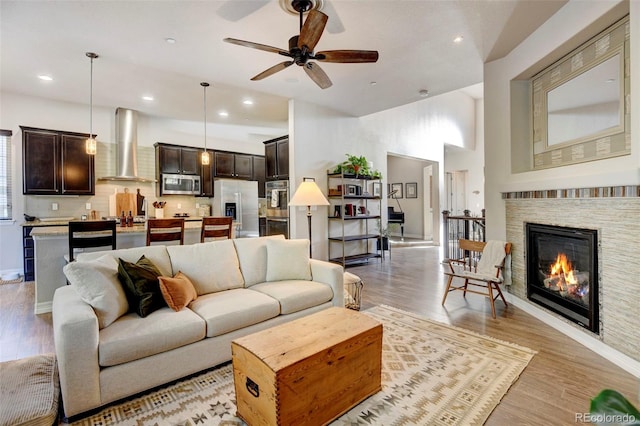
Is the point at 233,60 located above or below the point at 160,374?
above

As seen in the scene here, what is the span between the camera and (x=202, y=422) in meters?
1.78

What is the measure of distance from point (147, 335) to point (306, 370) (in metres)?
1.10


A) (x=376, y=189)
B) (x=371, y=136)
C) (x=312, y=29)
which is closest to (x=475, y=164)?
(x=376, y=189)

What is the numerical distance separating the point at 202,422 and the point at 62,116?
6216 millimetres

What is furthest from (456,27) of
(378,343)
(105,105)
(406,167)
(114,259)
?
(406,167)

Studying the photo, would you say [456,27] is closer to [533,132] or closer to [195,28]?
[533,132]

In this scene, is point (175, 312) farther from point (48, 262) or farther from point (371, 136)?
point (371, 136)

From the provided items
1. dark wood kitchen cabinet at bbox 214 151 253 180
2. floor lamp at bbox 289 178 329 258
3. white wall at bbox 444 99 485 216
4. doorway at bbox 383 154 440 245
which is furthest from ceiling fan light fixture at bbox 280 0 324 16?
white wall at bbox 444 99 485 216

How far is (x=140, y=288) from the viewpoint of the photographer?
7.53 ft

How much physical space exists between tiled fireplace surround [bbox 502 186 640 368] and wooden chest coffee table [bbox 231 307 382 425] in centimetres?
195

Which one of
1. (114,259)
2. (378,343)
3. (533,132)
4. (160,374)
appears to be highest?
(533,132)

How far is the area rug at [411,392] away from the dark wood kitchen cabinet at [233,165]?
5.69m

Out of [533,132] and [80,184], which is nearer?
[533,132]

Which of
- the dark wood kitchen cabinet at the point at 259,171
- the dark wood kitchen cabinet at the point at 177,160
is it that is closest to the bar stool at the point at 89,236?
the dark wood kitchen cabinet at the point at 177,160
